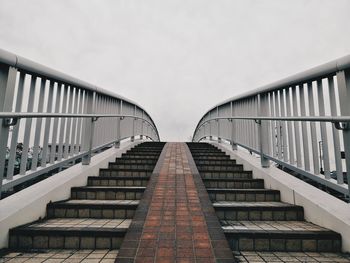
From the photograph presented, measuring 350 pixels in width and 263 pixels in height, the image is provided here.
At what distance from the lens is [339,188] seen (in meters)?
2.31

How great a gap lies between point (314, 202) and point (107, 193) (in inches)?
109

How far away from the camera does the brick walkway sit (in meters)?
1.82

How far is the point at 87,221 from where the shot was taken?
263 cm

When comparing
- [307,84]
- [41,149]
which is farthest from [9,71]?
[307,84]

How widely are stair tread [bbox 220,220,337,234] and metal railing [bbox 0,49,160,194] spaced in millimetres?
2450

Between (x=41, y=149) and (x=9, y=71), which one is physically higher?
(x=9, y=71)

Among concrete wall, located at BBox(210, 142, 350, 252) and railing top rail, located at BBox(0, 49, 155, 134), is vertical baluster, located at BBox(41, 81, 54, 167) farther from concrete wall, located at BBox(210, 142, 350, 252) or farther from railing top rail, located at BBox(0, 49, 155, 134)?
concrete wall, located at BBox(210, 142, 350, 252)

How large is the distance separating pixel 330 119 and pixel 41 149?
355 cm

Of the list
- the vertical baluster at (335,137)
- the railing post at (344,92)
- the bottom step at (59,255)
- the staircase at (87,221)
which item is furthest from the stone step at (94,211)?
the railing post at (344,92)

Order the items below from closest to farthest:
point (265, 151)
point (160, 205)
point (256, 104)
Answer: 1. point (160, 205)
2. point (265, 151)
3. point (256, 104)

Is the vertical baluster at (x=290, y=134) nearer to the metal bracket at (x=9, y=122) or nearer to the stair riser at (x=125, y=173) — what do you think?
the stair riser at (x=125, y=173)

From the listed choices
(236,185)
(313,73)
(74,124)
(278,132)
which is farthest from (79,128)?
(313,73)

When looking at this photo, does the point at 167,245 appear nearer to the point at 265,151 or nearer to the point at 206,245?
the point at 206,245

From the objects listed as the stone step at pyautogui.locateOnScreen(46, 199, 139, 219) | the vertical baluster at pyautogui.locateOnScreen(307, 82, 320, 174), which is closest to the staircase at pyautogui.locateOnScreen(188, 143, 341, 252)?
the vertical baluster at pyautogui.locateOnScreen(307, 82, 320, 174)
